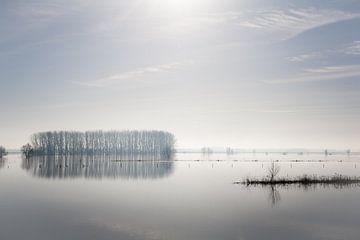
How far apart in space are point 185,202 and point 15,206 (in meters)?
15.6

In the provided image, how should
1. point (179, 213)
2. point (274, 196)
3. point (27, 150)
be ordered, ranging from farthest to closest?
1. point (27, 150)
2. point (274, 196)
3. point (179, 213)

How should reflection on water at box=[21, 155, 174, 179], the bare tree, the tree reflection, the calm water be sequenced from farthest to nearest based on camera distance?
reflection on water at box=[21, 155, 174, 179], the bare tree, the tree reflection, the calm water

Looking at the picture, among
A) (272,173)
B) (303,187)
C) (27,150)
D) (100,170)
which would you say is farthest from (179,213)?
(27,150)

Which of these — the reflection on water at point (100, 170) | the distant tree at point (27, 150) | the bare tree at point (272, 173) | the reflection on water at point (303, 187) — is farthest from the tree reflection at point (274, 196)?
the distant tree at point (27, 150)

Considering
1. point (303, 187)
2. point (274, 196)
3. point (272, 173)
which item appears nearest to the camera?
point (274, 196)

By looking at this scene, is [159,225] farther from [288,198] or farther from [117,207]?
[288,198]

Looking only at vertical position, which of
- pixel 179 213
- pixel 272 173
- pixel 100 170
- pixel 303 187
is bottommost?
pixel 303 187

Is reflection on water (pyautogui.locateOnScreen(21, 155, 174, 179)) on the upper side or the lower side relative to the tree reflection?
upper

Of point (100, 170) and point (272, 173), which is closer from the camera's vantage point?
point (272, 173)

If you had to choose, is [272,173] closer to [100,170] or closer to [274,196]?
[274,196]

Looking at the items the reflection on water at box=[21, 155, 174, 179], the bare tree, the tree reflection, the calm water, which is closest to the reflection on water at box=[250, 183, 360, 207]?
the tree reflection

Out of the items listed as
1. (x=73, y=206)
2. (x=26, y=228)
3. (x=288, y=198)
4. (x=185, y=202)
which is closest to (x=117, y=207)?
(x=73, y=206)

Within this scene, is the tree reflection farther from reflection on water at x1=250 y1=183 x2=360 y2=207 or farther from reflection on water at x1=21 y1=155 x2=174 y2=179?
reflection on water at x1=21 y1=155 x2=174 y2=179

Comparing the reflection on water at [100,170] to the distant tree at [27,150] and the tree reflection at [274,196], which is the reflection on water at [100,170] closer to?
the tree reflection at [274,196]
